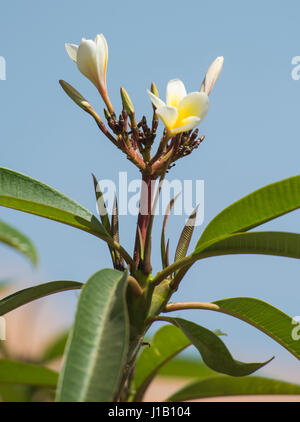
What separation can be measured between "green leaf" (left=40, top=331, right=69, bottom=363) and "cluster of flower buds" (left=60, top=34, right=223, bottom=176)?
93cm

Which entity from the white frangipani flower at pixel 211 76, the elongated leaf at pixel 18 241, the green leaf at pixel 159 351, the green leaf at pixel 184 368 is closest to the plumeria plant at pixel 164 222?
the white frangipani flower at pixel 211 76

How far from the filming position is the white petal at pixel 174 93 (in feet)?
3.20

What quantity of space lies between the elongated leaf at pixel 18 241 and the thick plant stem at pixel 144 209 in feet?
2.28

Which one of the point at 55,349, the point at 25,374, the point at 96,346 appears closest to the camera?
the point at 96,346

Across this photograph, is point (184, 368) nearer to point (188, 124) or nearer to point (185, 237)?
point (185, 237)

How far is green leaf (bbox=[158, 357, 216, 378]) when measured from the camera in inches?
69.3

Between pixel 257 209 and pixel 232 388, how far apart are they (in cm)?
62

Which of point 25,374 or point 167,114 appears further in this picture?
point 25,374

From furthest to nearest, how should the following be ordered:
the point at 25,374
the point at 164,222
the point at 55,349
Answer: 1. the point at 55,349
2. the point at 25,374
3. the point at 164,222

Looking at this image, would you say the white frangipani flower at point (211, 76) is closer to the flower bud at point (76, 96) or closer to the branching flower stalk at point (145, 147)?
the branching flower stalk at point (145, 147)

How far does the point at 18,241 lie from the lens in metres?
1.64

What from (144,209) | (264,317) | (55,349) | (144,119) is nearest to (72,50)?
(144,119)

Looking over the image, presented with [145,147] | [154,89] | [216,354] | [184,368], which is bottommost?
[184,368]
